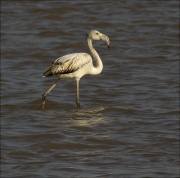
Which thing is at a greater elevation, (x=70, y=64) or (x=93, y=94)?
(x=70, y=64)

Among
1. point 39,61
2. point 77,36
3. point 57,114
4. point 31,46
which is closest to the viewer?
point 57,114

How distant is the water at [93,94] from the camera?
28.9 feet

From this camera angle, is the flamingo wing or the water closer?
the water

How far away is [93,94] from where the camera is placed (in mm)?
12539

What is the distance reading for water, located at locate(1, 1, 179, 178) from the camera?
8.80 meters

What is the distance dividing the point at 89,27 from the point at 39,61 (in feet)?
10.4

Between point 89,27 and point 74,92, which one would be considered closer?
point 74,92

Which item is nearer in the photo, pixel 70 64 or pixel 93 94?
pixel 70 64

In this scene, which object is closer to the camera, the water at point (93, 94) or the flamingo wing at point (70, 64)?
the water at point (93, 94)

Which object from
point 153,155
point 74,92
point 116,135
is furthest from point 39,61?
point 153,155

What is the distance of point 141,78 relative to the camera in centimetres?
1350

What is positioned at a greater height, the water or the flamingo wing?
the flamingo wing

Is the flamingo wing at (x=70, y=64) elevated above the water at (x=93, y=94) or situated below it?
above

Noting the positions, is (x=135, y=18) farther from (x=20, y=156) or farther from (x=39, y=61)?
(x=20, y=156)
